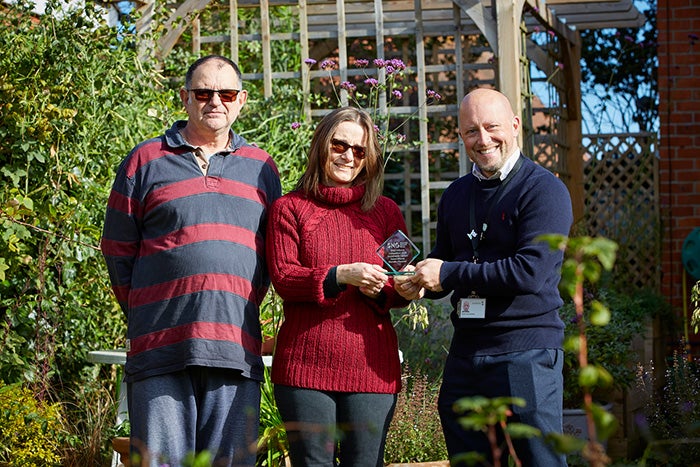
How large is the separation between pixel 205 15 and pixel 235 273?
502 centimetres

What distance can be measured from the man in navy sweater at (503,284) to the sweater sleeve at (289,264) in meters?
0.29

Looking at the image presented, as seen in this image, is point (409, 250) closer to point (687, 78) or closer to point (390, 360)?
point (390, 360)

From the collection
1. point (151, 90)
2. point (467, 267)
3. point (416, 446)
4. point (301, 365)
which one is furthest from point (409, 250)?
point (151, 90)

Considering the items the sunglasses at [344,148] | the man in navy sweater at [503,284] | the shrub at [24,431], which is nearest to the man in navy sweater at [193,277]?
the sunglasses at [344,148]

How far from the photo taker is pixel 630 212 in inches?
326

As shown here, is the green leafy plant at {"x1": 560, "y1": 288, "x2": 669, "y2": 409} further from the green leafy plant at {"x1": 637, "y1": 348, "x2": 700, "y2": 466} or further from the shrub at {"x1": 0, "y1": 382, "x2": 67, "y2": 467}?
the shrub at {"x1": 0, "y1": 382, "x2": 67, "y2": 467}

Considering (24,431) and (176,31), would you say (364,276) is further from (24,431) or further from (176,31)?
(176,31)

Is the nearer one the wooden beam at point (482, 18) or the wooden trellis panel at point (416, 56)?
the wooden beam at point (482, 18)

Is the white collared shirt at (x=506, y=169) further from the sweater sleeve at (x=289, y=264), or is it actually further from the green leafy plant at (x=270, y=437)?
the green leafy plant at (x=270, y=437)

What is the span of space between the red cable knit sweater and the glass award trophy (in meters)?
0.10

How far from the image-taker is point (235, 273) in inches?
118

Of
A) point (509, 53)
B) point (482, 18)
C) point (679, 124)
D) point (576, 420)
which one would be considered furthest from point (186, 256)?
point (679, 124)

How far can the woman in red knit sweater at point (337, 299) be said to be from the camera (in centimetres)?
294

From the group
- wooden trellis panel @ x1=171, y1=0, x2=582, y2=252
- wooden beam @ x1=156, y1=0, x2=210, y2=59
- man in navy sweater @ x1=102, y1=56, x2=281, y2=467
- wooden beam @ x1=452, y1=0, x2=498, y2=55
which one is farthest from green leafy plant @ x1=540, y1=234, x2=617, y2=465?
wooden beam @ x1=156, y1=0, x2=210, y2=59
